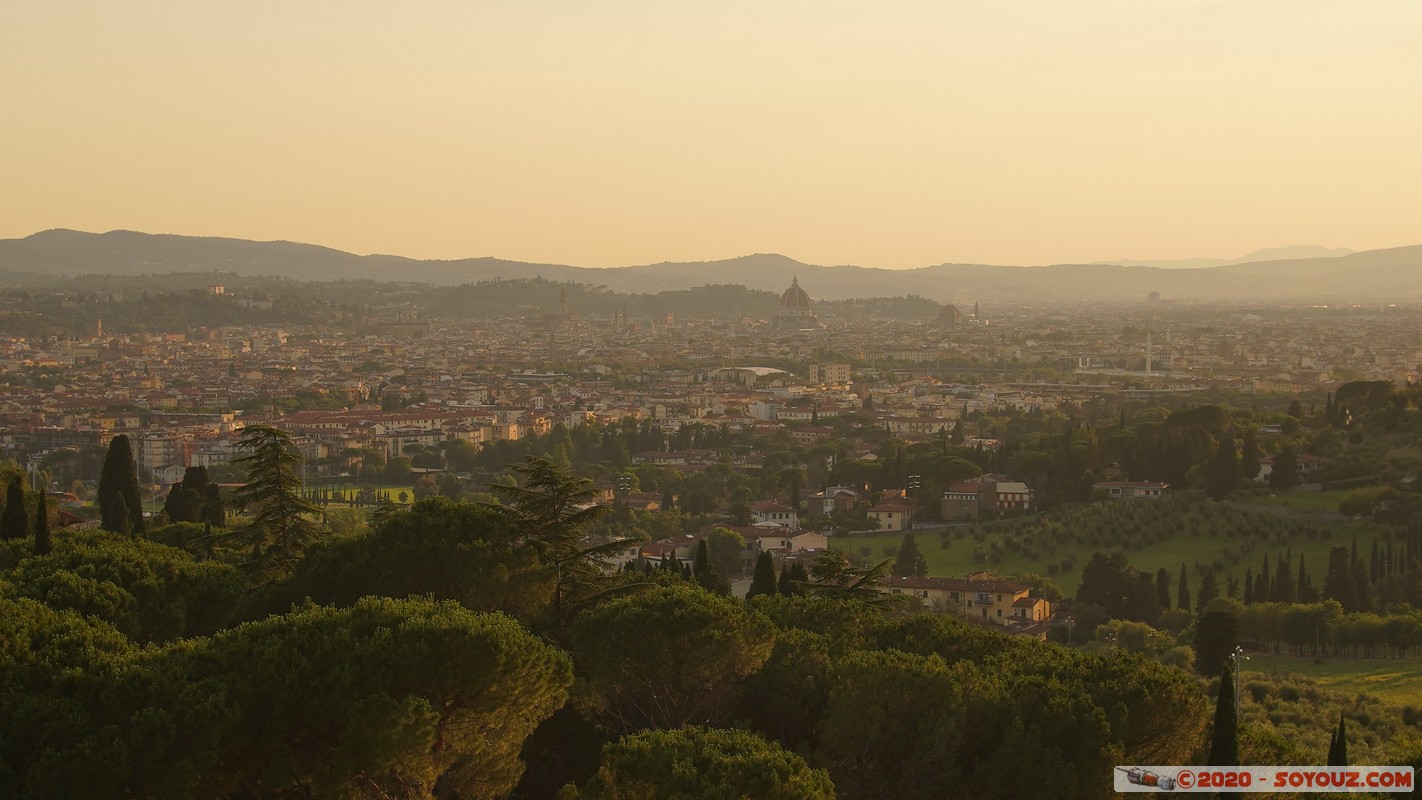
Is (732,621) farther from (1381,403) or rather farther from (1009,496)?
(1381,403)

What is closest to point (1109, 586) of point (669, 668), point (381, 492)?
point (669, 668)

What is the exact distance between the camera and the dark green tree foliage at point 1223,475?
40.2 meters

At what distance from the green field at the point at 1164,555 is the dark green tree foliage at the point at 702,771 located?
21696mm

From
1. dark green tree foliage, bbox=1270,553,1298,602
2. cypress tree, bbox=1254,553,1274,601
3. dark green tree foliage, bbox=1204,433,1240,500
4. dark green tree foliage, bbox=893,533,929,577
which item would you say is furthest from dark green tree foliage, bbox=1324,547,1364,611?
dark green tree foliage, bbox=1204,433,1240,500

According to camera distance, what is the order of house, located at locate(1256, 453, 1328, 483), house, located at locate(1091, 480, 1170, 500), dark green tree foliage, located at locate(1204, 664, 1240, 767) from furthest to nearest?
house, located at locate(1091, 480, 1170, 500)
house, located at locate(1256, 453, 1328, 483)
dark green tree foliage, located at locate(1204, 664, 1240, 767)

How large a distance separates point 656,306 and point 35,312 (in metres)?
63.7

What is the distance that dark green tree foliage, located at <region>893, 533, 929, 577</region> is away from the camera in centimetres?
3453

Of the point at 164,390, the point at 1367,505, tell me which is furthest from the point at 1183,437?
the point at 164,390

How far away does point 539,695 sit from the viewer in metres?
13.6

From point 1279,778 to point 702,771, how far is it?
4762mm

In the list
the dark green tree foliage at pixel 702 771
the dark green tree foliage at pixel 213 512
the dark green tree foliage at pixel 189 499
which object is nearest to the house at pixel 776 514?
the dark green tree foliage at pixel 189 499

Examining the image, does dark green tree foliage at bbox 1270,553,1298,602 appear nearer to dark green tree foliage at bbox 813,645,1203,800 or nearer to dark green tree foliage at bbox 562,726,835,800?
dark green tree foliage at bbox 813,645,1203,800

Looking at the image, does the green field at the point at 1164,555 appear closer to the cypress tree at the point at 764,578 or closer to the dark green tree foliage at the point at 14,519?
the cypress tree at the point at 764,578

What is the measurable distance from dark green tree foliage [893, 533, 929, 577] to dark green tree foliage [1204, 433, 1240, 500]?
852 centimetres
